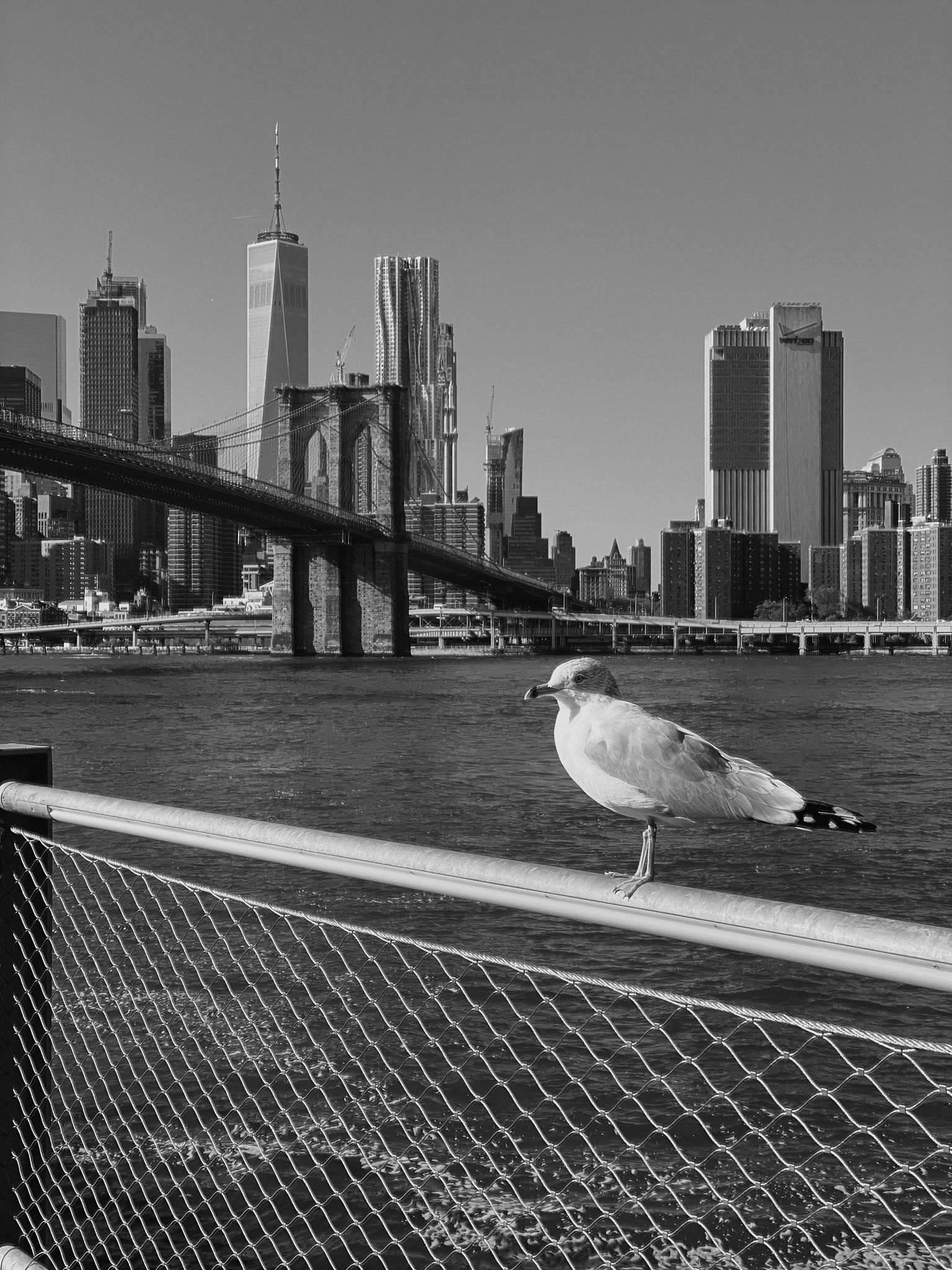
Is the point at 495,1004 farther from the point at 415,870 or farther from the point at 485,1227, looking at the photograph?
the point at 415,870

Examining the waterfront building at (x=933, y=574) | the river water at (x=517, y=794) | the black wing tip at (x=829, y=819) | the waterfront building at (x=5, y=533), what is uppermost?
the waterfront building at (x=5, y=533)

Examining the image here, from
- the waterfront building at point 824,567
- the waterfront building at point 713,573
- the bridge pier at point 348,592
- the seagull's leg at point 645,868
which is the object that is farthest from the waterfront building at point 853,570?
the seagull's leg at point 645,868

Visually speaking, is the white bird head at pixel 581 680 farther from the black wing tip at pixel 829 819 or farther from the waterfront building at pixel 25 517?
the waterfront building at pixel 25 517

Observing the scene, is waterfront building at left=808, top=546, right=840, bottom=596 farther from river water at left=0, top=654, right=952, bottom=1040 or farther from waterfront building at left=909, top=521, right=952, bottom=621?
river water at left=0, top=654, right=952, bottom=1040

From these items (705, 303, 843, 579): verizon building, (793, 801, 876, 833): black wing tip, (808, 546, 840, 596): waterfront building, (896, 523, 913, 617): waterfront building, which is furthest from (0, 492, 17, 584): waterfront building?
(793, 801, 876, 833): black wing tip

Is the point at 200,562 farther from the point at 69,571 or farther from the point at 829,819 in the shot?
the point at 829,819

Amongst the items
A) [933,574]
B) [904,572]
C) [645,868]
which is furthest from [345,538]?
[904,572]

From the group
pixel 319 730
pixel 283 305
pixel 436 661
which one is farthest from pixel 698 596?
pixel 319 730
